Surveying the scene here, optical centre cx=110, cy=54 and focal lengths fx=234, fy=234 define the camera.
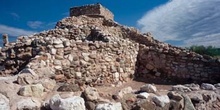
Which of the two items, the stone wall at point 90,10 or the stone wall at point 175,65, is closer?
the stone wall at point 175,65

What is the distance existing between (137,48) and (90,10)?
24.6ft

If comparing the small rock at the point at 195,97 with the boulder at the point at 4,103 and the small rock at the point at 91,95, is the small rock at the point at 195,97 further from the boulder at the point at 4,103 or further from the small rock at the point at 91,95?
the boulder at the point at 4,103

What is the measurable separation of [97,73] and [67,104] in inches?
123

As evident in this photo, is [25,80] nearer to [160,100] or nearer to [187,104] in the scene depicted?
[160,100]

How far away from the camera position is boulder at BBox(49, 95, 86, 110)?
3.02m

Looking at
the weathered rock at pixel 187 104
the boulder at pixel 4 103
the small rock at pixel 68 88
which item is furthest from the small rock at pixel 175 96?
the boulder at pixel 4 103

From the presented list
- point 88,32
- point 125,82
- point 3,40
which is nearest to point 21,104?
point 125,82

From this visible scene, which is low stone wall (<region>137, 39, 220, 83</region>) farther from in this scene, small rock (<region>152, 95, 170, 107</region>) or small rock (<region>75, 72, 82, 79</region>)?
small rock (<region>152, 95, 170, 107</region>)

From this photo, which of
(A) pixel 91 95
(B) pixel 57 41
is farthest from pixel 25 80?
(B) pixel 57 41

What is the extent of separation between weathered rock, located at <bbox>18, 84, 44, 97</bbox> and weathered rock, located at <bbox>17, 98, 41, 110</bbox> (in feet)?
0.63

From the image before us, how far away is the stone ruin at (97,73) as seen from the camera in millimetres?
3504

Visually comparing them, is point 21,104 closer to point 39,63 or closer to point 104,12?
point 39,63

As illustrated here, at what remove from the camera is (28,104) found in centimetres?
Answer: 321

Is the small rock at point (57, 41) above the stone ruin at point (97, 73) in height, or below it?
above
